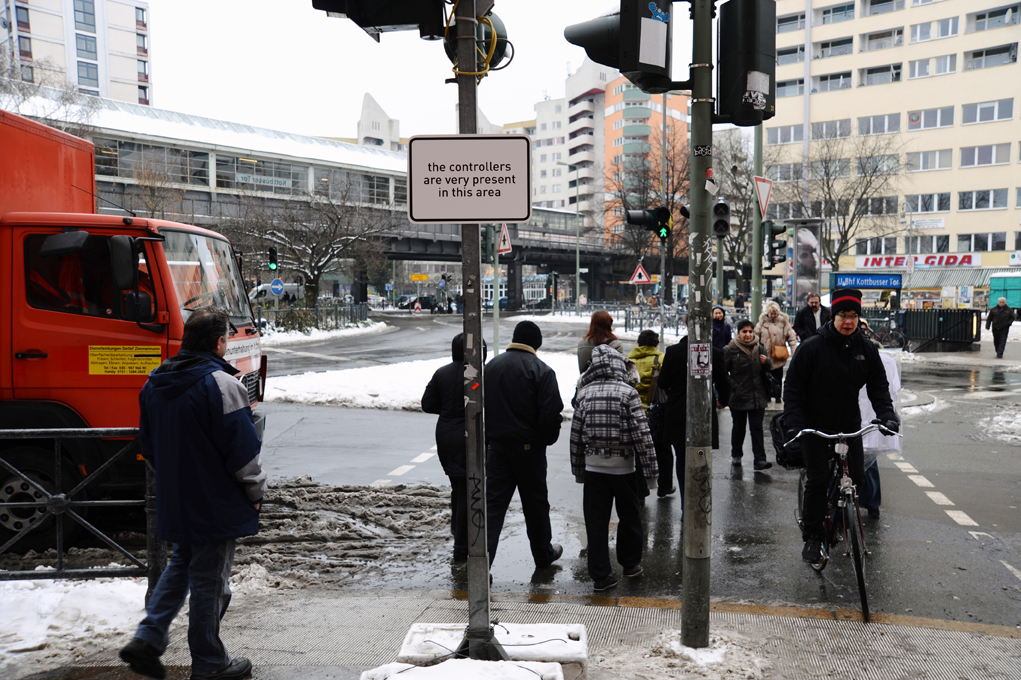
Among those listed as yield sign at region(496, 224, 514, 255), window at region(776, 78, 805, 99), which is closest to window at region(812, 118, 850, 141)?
window at region(776, 78, 805, 99)

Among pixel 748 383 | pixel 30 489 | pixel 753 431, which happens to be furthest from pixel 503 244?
pixel 30 489

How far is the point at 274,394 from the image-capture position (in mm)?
15312

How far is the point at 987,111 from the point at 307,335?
5127 centimetres

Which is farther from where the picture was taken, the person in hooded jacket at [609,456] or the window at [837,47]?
the window at [837,47]

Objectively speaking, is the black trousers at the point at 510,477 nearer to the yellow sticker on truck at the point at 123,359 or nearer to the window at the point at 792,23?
the yellow sticker on truck at the point at 123,359

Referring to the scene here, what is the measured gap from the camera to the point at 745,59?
411 cm

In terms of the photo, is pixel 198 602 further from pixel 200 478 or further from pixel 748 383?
pixel 748 383

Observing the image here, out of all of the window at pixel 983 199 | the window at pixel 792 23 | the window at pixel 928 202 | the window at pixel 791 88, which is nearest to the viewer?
the window at pixel 983 199

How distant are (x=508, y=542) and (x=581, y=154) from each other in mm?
117739

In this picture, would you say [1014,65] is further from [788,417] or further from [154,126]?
[788,417]

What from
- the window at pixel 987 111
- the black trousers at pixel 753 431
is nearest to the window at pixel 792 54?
the window at pixel 987 111

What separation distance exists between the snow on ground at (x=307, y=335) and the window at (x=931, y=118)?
44.4 meters

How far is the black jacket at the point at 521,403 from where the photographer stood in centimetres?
560

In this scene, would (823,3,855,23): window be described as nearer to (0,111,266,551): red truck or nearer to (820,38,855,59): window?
(820,38,855,59): window
